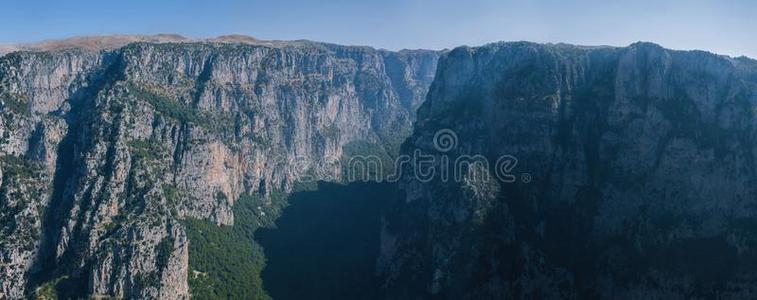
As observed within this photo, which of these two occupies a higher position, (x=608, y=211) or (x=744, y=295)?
(x=608, y=211)

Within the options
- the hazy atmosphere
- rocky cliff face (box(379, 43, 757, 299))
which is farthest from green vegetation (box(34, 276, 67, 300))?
rocky cliff face (box(379, 43, 757, 299))

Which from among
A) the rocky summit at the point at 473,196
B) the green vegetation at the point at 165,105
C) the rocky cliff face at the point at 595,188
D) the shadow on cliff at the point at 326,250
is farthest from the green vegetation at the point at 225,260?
the rocky cliff face at the point at 595,188

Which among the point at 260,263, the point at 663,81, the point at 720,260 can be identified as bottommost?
the point at 260,263

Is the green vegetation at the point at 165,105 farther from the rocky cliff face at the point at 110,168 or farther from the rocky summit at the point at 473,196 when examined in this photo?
the rocky summit at the point at 473,196

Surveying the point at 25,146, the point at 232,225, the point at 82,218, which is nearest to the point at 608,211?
the point at 232,225

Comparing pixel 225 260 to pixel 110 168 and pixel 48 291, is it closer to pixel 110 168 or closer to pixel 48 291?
pixel 110 168

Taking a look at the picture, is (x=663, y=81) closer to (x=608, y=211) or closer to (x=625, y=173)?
(x=625, y=173)

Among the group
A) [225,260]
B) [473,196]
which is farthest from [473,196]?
[225,260]
